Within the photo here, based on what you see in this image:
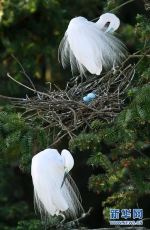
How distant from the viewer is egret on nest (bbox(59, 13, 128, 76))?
164 inches

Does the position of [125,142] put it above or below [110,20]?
below

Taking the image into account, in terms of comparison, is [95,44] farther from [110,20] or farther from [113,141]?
[113,141]

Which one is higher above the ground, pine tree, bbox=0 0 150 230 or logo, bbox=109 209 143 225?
pine tree, bbox=0 0 150 230

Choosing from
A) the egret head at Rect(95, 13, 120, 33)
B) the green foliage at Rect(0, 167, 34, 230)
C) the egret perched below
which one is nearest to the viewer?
the egret perched below

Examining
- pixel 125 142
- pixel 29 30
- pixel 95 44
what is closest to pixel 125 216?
pixel 125 142

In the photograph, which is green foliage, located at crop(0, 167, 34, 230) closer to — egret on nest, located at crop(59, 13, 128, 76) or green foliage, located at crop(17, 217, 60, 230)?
egret on nest, located at crop(59, 13, 128, 76)

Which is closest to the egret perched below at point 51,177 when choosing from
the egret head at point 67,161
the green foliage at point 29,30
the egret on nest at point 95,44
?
the egret head at point 67,161

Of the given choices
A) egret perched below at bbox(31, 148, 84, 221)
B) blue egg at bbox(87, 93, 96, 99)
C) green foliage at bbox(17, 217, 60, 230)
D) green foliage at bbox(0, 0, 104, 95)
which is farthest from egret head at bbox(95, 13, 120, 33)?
green foliage at bbox(0, 0, 104, 95)

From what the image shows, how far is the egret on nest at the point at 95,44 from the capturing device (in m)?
4.16

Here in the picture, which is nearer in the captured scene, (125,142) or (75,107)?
(125,142)

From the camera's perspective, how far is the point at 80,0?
6.17m

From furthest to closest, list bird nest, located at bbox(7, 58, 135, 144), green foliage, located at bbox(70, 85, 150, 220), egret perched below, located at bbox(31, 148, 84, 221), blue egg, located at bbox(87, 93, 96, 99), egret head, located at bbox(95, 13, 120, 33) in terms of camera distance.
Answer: egret head, located at bbox(95, 13, 120, 33)
blue egg, located at bbox(87, 93, 96, 99)
bird nest, located at bbox(7, 58, 135, 144)
egret perched below, located at bbox(31, 148, 84, 221)
green foliage, located at bbox(70, 85, 150, 220)

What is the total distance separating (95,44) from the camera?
4176mm

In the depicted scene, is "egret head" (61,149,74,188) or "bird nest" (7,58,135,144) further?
"bird nest" (7,58,135,144)
